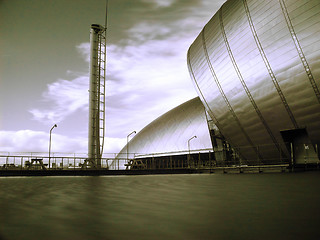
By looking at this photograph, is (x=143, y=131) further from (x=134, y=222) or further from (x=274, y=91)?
(x=134, y=222)

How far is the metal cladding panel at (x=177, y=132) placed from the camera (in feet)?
117

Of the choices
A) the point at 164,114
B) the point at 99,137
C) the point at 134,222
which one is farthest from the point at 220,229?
the point at 164,114

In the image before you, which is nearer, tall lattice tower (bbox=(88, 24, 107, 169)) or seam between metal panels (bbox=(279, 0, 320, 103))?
seam between metal panels (bbox=(279, 0, 320, 103))

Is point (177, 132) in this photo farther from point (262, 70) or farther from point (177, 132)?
point (262, 70)

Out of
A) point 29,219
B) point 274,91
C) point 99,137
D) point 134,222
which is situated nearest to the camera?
point 134,222

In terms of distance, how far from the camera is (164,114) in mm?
44094

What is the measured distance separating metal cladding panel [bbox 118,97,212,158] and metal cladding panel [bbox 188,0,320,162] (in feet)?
42.1

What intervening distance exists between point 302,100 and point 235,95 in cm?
463

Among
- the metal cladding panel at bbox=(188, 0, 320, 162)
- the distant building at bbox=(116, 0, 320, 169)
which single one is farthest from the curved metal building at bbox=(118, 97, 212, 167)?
the metal cladding panel at bbox=(188, 0, 320, 162)

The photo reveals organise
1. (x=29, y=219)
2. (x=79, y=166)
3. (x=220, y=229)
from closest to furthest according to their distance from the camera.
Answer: (x=220, y=229) < (x=29, y=219) < (x=79, y=166)

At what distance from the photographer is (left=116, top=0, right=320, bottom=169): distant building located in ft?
50.3

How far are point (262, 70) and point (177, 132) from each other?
863 inches

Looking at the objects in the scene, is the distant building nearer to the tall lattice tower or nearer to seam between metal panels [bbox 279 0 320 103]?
seam between metal panels [bbox 279 0 320 103]

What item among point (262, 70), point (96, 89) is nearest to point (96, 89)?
point (96, 89)
